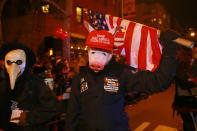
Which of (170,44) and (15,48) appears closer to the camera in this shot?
(170,44)

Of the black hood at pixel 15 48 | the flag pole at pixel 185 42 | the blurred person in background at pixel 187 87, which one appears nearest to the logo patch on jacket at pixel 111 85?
the flag pole at pixel 185 42

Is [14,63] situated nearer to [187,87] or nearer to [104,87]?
[104,87]

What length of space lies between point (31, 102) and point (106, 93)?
0.92 m

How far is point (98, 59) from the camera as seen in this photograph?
223 centimetres

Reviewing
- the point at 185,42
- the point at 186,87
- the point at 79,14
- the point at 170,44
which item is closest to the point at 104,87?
the point at 170,44

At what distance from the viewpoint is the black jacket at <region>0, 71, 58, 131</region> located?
7.50 feet

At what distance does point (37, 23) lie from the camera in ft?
49.4

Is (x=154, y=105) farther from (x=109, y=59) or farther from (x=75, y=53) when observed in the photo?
(x=75, y=53)

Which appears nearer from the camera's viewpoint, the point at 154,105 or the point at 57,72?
the point at 57,72

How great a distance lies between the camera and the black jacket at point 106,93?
2.04 meters

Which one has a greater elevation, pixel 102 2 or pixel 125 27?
pixel 102 2

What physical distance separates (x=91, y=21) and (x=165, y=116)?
4.56m

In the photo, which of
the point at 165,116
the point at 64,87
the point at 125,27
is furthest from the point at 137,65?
the point at 165,116

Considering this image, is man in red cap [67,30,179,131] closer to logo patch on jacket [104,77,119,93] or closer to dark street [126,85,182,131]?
logo patch on jacket [104,77,119,93]
